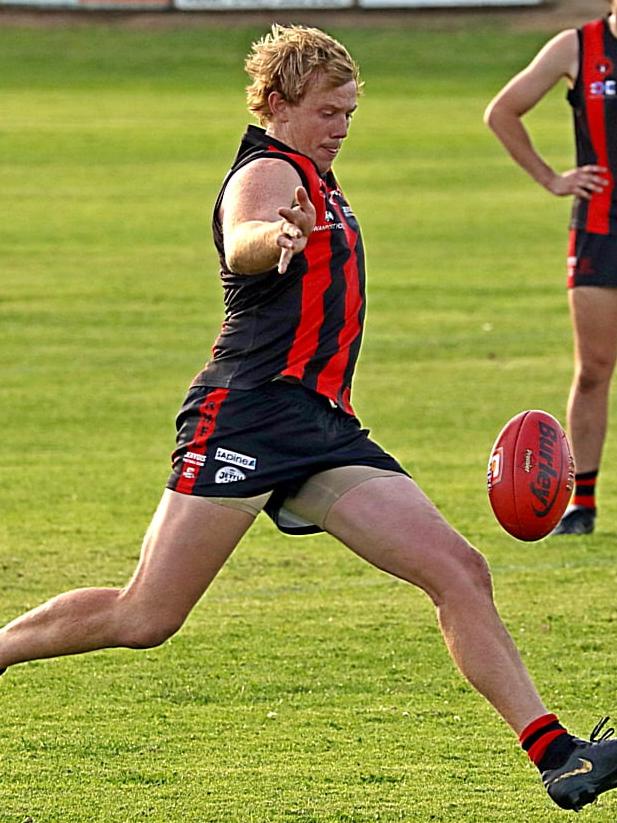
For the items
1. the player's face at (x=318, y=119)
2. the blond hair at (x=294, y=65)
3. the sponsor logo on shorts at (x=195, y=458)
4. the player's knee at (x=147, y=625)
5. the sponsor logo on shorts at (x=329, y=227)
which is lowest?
the player's knee at (x=147, y=625)

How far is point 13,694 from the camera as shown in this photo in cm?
616

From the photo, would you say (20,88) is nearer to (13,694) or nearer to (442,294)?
(442,294)

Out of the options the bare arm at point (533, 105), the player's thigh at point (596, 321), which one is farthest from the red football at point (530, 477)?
the bare arm at point (533, 105)

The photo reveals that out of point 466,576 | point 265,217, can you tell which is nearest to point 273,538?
point 466,576

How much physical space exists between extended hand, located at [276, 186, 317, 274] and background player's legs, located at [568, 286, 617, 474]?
3927mm

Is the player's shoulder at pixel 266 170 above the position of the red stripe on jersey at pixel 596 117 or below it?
above

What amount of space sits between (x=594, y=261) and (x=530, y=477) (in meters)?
2.96

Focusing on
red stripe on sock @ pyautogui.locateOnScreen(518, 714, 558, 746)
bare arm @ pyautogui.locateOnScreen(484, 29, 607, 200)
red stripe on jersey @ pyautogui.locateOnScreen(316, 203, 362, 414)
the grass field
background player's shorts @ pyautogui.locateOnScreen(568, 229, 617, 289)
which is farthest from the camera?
bare arm @ pyautogui.locateOnScreen(484, 29, 607, 200)

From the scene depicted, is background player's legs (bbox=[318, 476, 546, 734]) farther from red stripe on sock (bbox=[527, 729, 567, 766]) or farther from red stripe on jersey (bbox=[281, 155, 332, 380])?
red stripe on jersey (bbox=[281, 155, 332, 380])

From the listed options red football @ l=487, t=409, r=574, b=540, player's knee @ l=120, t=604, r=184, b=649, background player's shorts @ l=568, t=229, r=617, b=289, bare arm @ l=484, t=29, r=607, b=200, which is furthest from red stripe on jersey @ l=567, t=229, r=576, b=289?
player's knee @ l=120, t=604, r=184, b=649

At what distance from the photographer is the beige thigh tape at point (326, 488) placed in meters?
5.03

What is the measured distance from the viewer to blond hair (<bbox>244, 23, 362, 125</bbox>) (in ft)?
16.5

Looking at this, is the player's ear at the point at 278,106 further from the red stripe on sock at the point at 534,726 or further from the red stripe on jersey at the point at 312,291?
the red stripe on sock at the point at 534,726

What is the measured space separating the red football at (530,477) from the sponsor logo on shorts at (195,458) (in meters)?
1.08
